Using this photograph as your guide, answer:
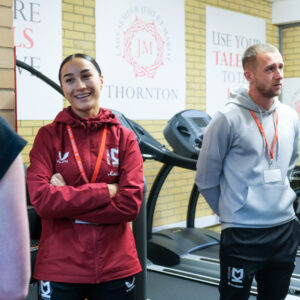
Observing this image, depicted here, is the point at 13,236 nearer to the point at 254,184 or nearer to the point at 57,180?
the point at 57,180

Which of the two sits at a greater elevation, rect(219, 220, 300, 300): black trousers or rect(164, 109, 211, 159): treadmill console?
rect(164, 109, 211, 159): treadmill console

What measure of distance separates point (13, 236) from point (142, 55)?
15.1ft

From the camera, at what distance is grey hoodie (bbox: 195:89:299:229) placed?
226 cm

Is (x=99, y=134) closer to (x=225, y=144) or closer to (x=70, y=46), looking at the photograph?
(x=225, y=144)

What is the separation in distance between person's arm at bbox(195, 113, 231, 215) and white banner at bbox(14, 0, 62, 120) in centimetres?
240

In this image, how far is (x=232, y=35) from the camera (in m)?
6.48

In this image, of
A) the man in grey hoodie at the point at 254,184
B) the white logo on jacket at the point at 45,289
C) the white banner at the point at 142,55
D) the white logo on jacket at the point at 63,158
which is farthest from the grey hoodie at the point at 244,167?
the white banner at the point at 142,55

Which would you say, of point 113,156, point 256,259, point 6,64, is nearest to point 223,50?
point 256,259

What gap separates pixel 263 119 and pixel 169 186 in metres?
3.48

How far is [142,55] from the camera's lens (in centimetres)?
537

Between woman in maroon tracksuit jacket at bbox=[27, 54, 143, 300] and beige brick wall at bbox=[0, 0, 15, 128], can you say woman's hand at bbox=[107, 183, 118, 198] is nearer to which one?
woman in maroon tracksuit jacket at bbox=[27, 54, 143, 300]

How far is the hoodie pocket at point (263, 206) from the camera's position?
2.24 metres

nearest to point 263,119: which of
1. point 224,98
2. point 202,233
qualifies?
point 202,233

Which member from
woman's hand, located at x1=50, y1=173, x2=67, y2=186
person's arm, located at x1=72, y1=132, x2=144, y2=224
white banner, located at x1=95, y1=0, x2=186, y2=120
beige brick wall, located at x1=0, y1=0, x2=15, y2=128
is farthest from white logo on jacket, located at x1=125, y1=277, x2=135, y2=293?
white banner, located at x1=95, y1=0, x2=186, y2=120
